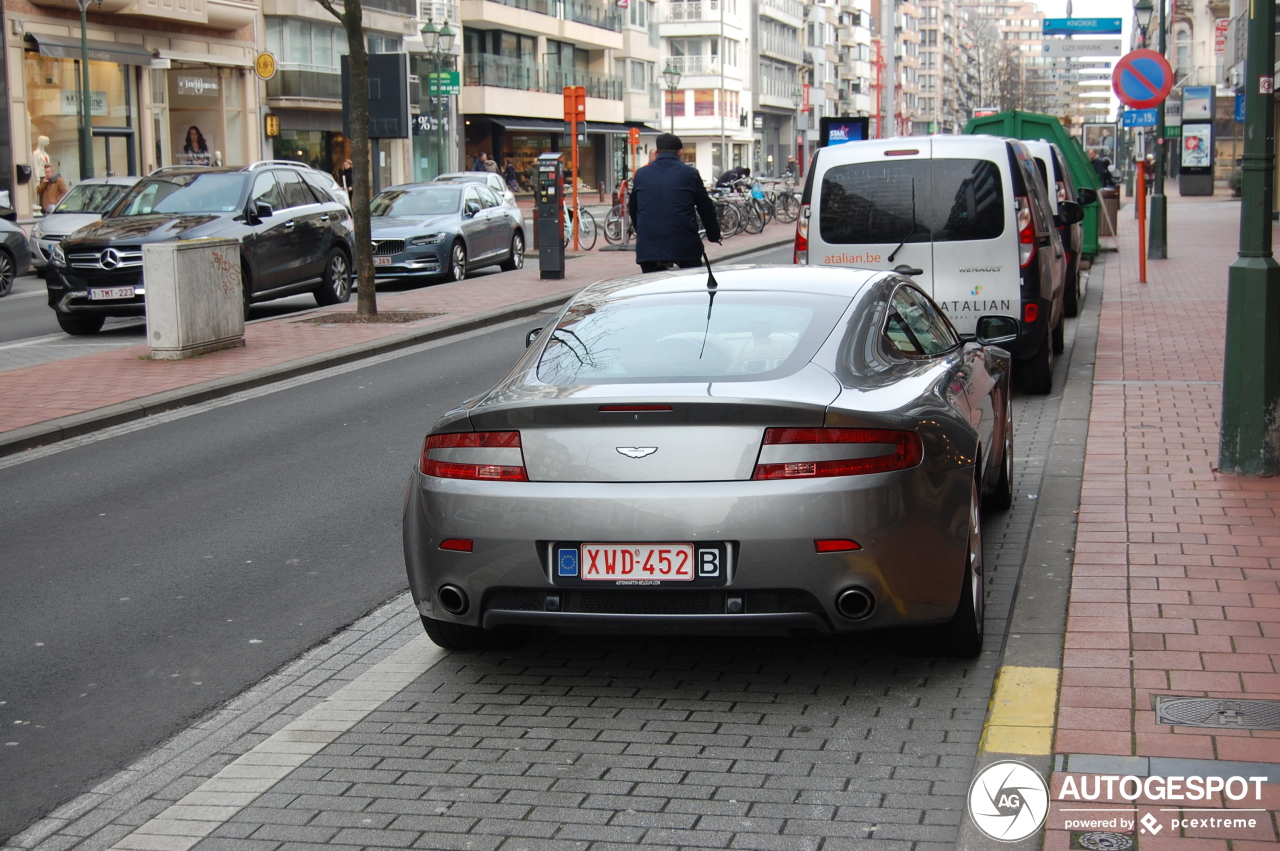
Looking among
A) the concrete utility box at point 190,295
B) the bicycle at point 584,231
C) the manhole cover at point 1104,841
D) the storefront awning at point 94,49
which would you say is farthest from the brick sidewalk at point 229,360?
A: the storefront awning at point 94,49

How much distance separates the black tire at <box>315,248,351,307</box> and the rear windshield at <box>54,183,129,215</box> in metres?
7.18

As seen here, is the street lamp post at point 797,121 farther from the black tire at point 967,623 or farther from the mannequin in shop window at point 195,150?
the black tire at point 967,623

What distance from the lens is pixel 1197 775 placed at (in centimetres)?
396

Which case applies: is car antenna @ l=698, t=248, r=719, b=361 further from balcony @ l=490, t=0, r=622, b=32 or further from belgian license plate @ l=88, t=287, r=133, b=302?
balcony @ l=490, t=0, r=622, b=32

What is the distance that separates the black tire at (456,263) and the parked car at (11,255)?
6.51 meters

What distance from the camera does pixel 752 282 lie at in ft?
19.5

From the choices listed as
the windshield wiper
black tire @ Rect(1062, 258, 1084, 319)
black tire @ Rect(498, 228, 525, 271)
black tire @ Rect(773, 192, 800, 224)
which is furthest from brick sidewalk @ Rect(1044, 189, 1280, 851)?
black tire @ Rect(773, 192, 800, 224)

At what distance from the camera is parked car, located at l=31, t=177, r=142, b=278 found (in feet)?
81.0

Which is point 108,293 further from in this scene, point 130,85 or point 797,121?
point 797,121

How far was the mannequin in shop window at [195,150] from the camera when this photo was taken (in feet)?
139

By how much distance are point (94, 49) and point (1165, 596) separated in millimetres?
38175

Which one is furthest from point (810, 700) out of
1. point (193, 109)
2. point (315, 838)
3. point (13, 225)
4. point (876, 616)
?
point (193, 109)

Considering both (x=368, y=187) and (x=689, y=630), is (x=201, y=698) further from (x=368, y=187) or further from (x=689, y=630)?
(x=368, y=187)

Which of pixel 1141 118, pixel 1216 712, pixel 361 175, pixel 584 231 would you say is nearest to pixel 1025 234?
pixel 1216 712
